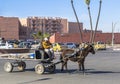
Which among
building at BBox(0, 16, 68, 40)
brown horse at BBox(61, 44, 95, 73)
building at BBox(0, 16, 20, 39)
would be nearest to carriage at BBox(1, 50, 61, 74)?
brown horse at BBox(61, 44, 95, 73)

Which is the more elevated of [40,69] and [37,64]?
[37,64]

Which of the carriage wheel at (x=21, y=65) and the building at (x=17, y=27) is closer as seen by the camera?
the carriage wheel at (x=21, y=65)

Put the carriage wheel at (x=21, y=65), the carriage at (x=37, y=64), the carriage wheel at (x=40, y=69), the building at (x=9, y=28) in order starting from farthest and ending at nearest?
the building at (x=9, y=28), the carriage wheel at (x=21, y=65), the carriage at (x=37, y=64), the carriage wheel at (x=40, y=69)

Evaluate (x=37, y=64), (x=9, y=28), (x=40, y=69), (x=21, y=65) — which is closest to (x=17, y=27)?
(x=9, y=28)

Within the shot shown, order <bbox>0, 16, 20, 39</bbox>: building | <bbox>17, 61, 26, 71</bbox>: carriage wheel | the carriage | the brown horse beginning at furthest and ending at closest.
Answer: <bbox>0, 16, 20, 39</bbox>: building, <bbox>17, 61, 26, 71</bbox>: carriage wheel, the brown horse, the carriage

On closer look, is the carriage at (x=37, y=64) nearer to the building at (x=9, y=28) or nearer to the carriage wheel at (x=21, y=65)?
the carriage wheel at (x=21, y=65)

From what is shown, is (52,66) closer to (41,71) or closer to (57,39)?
(41,71)

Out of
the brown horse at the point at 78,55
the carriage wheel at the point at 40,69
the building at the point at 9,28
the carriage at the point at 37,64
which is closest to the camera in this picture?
the carriage wheel at the point at 40,69

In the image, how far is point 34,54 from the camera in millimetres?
20891

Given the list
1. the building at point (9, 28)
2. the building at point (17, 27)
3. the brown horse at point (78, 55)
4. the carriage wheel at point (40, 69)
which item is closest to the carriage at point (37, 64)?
the carriage wheel at point (40, 69)

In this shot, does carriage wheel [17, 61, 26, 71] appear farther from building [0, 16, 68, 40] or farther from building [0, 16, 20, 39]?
building [0, 16, 20, 39]

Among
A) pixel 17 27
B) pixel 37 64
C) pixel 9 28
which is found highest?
pixel 17 27

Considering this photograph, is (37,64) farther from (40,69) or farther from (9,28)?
(9,28)

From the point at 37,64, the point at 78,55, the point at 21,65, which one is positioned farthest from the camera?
the point at 21,65
